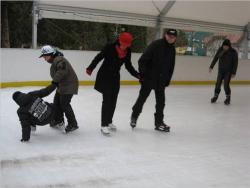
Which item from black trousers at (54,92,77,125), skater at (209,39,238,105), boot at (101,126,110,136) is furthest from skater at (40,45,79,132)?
skater at (209,39,238,105)

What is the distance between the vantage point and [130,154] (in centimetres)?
438

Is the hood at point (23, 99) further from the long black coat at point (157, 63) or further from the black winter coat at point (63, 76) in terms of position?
the long black coat at point (157, 63)

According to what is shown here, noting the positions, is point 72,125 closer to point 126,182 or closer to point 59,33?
point 126,182

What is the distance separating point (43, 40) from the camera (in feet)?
58.5

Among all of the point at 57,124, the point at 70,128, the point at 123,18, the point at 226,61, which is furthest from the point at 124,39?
the point at 123,18

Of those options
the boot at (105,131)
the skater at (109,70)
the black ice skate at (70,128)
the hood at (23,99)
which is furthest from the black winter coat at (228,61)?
the hood at (23,99)

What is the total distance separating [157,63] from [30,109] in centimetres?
164

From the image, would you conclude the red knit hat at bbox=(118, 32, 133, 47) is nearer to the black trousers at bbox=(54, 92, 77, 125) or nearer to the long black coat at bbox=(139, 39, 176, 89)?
the long black coat at bbox=(139, 39, 176, 89)

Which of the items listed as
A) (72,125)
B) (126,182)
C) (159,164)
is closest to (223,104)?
(72,125)

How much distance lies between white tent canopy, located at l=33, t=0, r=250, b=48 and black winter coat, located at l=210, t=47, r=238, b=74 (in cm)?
416

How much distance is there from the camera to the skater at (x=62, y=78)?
15.8 ft

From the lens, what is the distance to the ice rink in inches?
139

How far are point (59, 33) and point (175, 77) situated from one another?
7.50m

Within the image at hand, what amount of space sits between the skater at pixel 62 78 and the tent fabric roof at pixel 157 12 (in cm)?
641
